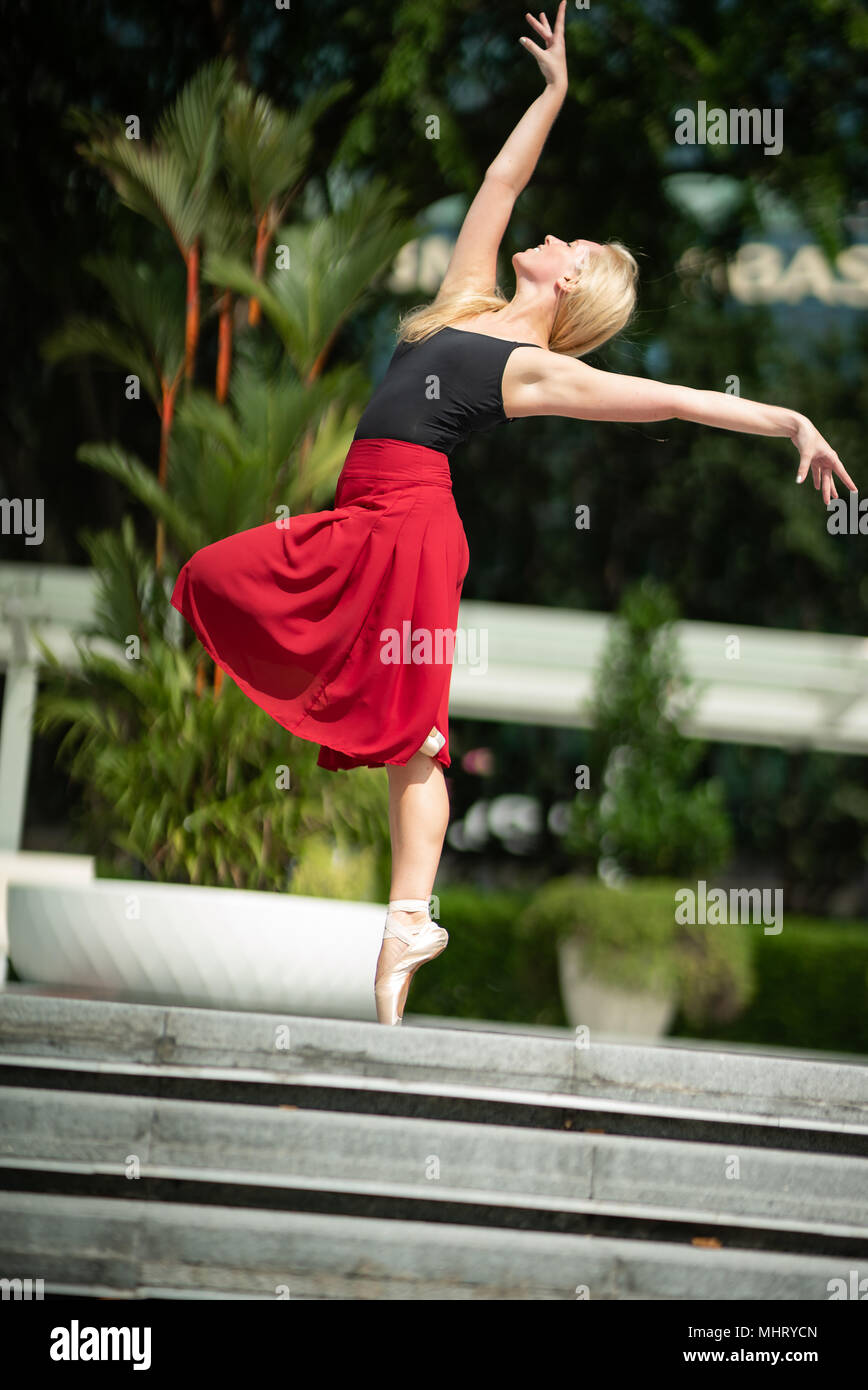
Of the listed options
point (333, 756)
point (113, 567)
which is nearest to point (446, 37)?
point (113, 567)

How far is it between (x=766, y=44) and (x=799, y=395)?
6186 mm

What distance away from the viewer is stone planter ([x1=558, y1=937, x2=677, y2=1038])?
740 centimetres

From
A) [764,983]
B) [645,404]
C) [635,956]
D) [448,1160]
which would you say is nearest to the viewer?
[448,1160]

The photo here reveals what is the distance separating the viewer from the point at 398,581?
10.1 feet

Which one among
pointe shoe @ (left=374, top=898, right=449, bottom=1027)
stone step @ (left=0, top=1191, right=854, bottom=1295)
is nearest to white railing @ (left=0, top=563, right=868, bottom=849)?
pointe shoe @ (left=374, top=898, right=449, bottom=1027)

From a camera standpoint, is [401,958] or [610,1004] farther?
[610,1004]

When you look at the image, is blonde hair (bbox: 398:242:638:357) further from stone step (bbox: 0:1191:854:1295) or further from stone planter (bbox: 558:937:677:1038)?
stone planter (bbox: 558:937:677:1038)

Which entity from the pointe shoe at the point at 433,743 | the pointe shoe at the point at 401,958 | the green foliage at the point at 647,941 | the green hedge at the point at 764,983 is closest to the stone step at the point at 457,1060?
the pointe shoe at the point at 401,958

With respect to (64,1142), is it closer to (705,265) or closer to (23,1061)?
(23,1061)

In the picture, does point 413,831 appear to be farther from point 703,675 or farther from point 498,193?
point 703,675

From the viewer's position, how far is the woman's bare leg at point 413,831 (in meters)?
3.03

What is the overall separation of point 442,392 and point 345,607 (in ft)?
1.87

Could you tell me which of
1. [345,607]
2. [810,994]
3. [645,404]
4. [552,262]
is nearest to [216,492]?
[345,607]

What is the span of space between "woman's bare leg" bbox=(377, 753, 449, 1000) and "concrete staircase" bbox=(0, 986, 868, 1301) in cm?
32
